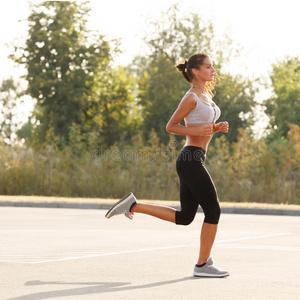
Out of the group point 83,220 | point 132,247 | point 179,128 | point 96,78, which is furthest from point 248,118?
point 179,128

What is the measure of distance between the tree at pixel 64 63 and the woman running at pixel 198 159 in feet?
93.7

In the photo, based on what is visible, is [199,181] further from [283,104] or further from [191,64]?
[283,104]

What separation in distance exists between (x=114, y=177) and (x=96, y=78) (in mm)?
11420

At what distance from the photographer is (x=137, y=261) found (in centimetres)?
909

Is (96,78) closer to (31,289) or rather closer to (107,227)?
(107,227)

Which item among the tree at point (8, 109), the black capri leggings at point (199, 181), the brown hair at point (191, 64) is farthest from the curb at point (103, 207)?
the tree at point (8, 109)

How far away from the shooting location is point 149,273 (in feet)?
26.4

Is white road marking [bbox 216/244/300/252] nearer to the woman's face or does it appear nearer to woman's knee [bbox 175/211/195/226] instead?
woman's knee [bbox 175/211/195/226]

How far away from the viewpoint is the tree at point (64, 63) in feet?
121

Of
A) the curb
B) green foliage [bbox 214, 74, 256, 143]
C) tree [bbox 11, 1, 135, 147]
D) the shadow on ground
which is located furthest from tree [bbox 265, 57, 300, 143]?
the shadow on ground

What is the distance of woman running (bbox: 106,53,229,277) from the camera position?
753 centimetres

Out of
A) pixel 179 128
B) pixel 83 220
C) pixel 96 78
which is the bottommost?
pixel 83 220

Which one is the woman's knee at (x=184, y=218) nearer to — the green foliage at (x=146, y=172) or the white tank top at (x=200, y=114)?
the white tank top at (x=200, y=114)

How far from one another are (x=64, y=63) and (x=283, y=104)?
1241 centimetres
